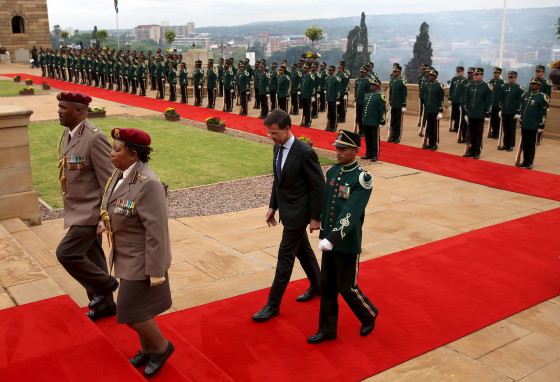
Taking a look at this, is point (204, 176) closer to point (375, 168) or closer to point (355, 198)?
point (375, 168)

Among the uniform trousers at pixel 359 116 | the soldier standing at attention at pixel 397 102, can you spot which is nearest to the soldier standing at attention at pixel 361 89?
the uniform trousers at pixel 359 116

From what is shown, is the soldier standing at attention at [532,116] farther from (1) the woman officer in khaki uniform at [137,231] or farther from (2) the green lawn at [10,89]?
(2) the green lawn at [10,89]

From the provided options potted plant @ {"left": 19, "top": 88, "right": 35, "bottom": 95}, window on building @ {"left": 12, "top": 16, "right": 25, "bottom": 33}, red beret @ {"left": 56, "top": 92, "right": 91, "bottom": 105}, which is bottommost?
potted plant @ {"left": 19, "top": 88, "right": 35, "bottom": 95}

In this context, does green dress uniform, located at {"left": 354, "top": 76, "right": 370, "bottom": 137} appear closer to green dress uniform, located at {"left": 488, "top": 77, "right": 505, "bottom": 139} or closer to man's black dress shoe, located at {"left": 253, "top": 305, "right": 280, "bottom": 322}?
green dress uniform, located at {"left": 488, "top": 77, "right": 505, "bottom": 139}

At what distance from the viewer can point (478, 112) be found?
1425 cm

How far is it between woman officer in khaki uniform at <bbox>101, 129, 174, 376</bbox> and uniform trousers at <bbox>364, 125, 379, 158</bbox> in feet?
32.7

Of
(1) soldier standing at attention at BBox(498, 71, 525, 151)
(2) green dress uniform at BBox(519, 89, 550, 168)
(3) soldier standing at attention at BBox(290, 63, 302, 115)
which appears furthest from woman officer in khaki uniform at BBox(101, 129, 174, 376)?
(3) soldier standing at attention at BBox(290, 63, 302, 115)

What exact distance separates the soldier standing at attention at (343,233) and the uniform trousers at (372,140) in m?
8.67

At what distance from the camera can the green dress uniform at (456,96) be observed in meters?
16.7

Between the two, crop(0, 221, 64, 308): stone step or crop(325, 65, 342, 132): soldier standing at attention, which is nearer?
crop(0, 221, 64, 308): stone step

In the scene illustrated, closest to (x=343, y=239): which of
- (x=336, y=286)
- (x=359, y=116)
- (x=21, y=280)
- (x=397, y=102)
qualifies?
(x=336, y=286)

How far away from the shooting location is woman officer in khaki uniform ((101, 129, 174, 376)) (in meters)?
4.18

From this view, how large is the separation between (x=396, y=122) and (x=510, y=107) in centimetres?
302

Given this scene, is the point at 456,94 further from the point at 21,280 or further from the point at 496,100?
the point at 21,280
